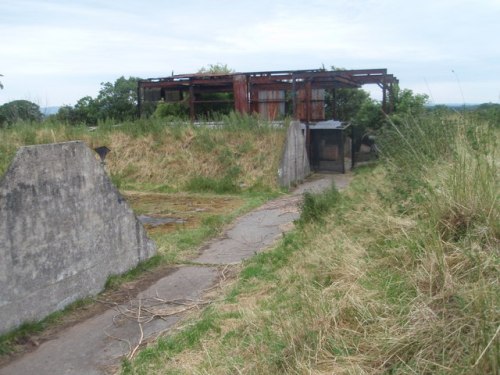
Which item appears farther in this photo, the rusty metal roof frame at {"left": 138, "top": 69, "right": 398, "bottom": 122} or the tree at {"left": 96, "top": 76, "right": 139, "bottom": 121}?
the tree at {"left": 96, "top": 76, "right": 139, "bottom": 121}

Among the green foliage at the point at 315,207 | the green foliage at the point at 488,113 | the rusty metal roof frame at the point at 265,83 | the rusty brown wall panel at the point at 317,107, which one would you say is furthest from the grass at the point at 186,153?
the rusty brown wall panel at the point at 317,107

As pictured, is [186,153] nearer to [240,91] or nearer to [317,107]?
[240,91]

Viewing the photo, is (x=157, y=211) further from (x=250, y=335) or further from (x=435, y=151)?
(x=250, y=335)

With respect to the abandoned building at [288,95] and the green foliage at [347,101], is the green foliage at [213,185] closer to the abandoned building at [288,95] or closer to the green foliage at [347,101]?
the abandoned building at [288,95]

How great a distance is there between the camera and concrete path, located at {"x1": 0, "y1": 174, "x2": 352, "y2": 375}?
5164 millimetres

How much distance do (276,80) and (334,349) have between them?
18.8m

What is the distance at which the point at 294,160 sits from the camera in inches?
665

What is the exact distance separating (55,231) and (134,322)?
1.31m

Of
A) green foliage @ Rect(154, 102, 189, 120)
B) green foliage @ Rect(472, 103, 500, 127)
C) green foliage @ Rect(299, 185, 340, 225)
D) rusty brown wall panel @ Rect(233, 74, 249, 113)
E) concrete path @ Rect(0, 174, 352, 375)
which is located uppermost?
rusty brown wall panel @ Rect(233, 74, 249, 113)

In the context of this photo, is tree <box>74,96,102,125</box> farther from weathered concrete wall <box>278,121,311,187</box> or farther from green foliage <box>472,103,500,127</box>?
green foliage <box>472,103,500,127</box>

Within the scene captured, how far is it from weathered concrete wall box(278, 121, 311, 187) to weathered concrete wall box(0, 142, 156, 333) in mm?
8682

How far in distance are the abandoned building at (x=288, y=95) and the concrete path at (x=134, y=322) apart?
9279 mm

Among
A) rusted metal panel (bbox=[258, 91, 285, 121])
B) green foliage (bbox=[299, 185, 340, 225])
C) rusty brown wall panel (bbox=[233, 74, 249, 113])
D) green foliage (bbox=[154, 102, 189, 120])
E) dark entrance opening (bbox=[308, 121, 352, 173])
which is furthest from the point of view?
green foliage (bbox=[154, 102, 189, 120])

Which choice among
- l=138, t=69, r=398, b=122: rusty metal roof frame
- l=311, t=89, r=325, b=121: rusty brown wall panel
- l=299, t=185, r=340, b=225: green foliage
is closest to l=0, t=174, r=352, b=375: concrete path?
l=299, t=185, r=340, b=225: green foliage
